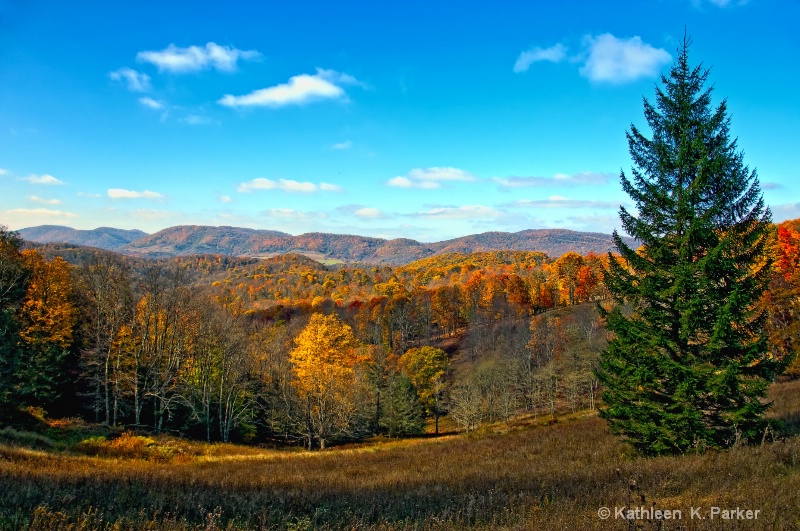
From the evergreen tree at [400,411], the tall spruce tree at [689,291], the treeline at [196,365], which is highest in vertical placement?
the tall spruce tree at [689,291]

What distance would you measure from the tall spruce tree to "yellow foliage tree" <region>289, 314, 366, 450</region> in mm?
24059

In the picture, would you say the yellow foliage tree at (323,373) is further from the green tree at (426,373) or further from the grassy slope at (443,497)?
the green tree at (426,373)

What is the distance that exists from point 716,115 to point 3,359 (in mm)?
36557

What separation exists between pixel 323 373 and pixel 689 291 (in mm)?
26964

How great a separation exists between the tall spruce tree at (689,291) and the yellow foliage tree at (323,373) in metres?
24.1

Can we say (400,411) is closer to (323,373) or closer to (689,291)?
(323,373)

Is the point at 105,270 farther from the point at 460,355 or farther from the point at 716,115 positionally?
the point at 460,355

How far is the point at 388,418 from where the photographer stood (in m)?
48.9

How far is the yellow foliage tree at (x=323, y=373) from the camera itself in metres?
32.9

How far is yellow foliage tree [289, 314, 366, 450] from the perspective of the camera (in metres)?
32.9

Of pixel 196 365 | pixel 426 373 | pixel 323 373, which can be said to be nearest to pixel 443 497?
pixel 323 373

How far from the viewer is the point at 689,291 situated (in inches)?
436

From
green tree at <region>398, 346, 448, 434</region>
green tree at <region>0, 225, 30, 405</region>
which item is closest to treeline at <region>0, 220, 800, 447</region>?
green tree at <region>0, 225, 30, 405</region>

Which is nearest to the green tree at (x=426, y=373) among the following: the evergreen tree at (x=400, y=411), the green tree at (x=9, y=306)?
the evergreen tree at (x=400, y=411)
